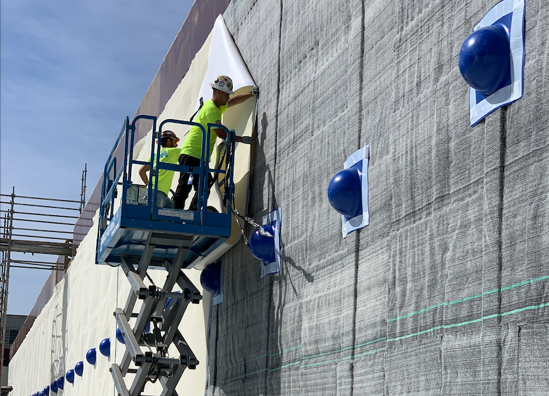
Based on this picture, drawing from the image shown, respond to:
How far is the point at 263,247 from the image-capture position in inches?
269

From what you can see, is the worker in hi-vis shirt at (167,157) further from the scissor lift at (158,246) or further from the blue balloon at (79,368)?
the blue balloon at (79,368)

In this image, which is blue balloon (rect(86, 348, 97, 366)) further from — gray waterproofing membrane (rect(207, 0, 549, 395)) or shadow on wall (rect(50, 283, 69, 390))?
gray waterproofing membrane (rect(207, 0, 549, 395))

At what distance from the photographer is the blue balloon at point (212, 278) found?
8.45 metres

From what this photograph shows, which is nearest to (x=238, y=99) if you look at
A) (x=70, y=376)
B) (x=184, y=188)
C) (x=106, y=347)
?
(x=184, y=188)

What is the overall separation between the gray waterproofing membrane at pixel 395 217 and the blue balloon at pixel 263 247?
25 cm

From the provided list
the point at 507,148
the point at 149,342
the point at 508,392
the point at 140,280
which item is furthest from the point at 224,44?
the point at 508,392

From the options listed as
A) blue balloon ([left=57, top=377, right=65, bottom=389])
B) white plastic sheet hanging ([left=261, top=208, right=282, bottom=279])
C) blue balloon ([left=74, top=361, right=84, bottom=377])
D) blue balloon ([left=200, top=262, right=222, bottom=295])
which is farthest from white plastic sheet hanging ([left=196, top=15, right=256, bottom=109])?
blue balloon ([left=57, top=377, right=65, bottom=389])

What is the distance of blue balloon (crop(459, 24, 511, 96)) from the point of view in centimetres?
356

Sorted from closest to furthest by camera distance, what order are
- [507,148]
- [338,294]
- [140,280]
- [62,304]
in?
1. [507,148]
2. [338,294]
3. [140,280]
4. [62,304]

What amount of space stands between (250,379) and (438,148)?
3.86 m

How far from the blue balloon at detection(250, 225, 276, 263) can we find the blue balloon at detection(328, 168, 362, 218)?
1731 millimetres

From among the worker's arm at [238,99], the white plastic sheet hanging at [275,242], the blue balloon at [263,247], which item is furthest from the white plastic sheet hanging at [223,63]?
the blue balloon at [263,247]

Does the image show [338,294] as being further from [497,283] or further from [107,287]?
[107,287]

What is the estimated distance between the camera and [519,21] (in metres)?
3.54
